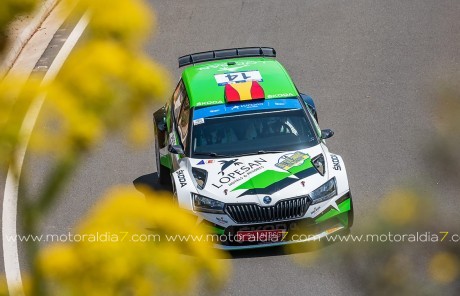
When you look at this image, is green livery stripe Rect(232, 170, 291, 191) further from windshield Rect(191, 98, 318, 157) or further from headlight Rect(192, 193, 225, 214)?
windshield Rect(191, 98, 318, 157)

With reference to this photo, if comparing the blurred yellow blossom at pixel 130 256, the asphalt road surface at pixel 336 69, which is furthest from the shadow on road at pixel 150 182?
the blurred yellow blossom at pixel 130 256

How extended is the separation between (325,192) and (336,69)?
20.7 feet

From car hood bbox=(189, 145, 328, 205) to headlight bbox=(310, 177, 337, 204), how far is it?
0.17 ft

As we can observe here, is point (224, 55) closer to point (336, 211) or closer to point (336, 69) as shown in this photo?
point (336, 211)

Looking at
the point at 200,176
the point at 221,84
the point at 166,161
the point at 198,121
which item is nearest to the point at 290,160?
the point at 200,176

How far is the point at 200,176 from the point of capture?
1025 centimetres

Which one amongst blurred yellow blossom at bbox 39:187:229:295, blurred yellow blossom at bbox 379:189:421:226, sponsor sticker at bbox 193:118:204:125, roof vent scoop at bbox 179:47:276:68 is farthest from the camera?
roof vent scoop at bbox 179:47:276:68

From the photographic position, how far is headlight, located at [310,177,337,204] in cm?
994

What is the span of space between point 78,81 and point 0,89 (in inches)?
7.8

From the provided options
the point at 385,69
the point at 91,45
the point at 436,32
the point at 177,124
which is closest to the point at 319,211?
the point at 177,124

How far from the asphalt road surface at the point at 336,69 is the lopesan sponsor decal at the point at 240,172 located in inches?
34.0

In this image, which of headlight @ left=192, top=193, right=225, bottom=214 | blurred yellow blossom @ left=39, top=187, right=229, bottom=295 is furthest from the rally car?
blurred yellow blossom @ left=39, top=187, right=229, bottom=295

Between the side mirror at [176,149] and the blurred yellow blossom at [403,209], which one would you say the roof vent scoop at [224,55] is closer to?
the side mirror at [176,149]

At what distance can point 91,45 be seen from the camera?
2510mm
